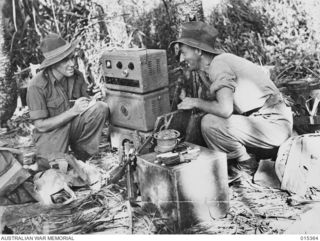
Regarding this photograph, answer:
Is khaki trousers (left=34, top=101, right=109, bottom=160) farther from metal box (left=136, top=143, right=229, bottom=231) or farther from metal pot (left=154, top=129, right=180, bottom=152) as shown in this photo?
metal pot (left=154, top=129, right=180, bottom=152)

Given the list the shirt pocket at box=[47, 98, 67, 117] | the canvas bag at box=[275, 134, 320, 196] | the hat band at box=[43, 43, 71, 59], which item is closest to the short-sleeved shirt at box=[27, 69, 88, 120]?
the shirt pocket at box=[47, 98, 67, 117]

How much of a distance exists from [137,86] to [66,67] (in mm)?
595

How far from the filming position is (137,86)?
3.84 meters

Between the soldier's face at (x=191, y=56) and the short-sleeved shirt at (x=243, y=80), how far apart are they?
102 millimetres

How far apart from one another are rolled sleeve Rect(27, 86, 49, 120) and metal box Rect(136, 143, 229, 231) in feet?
3.14

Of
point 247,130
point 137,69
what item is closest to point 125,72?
point 137,69

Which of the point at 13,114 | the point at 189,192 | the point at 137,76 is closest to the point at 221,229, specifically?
the point at 189,192

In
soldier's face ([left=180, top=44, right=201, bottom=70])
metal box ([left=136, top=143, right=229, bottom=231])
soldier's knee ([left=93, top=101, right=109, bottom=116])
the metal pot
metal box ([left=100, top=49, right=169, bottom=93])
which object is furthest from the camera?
soldier's knee ([left=93, top=101, right=109, bottom=116])

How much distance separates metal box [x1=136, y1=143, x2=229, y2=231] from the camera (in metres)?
3.13

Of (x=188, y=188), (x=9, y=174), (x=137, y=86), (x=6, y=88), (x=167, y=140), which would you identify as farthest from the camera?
(x=6, y=88)

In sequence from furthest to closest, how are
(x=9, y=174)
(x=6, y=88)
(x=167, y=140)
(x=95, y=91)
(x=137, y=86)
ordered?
1. (x=95, y=91)
2. (x=6, y=88)
3. (x=137, y=86)
4. (x=9, y=174)
5. (x=167, y=140)

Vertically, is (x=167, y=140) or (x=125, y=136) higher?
(x=167, y=140)

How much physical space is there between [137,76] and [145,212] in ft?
3.56

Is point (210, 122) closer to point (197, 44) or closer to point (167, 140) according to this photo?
point (167, 140)
